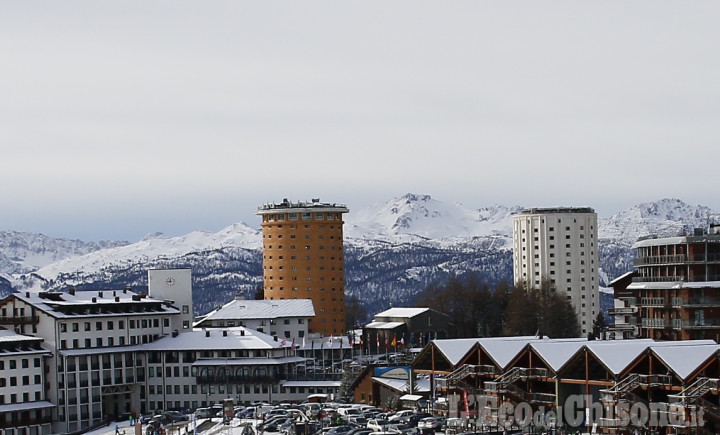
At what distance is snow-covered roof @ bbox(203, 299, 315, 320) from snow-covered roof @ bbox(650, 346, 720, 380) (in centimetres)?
6776

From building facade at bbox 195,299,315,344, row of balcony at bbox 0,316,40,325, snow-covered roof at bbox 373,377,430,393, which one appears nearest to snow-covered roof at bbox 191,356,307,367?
row of balcony at bbox 0,316,40,325

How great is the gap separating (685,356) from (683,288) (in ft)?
92.8

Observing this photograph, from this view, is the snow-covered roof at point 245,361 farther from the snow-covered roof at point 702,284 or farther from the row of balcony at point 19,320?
the snow-covered roof at point 702,284

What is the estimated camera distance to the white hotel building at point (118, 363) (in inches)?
4331

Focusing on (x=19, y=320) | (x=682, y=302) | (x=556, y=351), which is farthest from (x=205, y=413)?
(x=682, y=302)

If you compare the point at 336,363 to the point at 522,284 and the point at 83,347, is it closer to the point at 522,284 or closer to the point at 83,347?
the point at 83,347

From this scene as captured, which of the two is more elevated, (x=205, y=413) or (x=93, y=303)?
(x=93, y=303)

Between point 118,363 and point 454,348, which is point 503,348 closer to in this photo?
point 454,348

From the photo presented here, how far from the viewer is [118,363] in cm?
11569

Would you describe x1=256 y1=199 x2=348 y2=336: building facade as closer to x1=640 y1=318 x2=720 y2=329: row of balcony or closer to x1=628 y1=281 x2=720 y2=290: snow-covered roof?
x1=628 y1=281 x2=720 y2=290: snow-covered roof

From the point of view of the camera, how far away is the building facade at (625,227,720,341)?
97.3 meters

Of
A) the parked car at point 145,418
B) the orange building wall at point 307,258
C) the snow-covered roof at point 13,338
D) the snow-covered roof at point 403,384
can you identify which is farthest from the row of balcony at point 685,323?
the orange building wall at point 307,258

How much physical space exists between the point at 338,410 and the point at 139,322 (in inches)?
1284

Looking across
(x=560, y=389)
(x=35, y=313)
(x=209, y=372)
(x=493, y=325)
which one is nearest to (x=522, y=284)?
(x=493, y=325)
